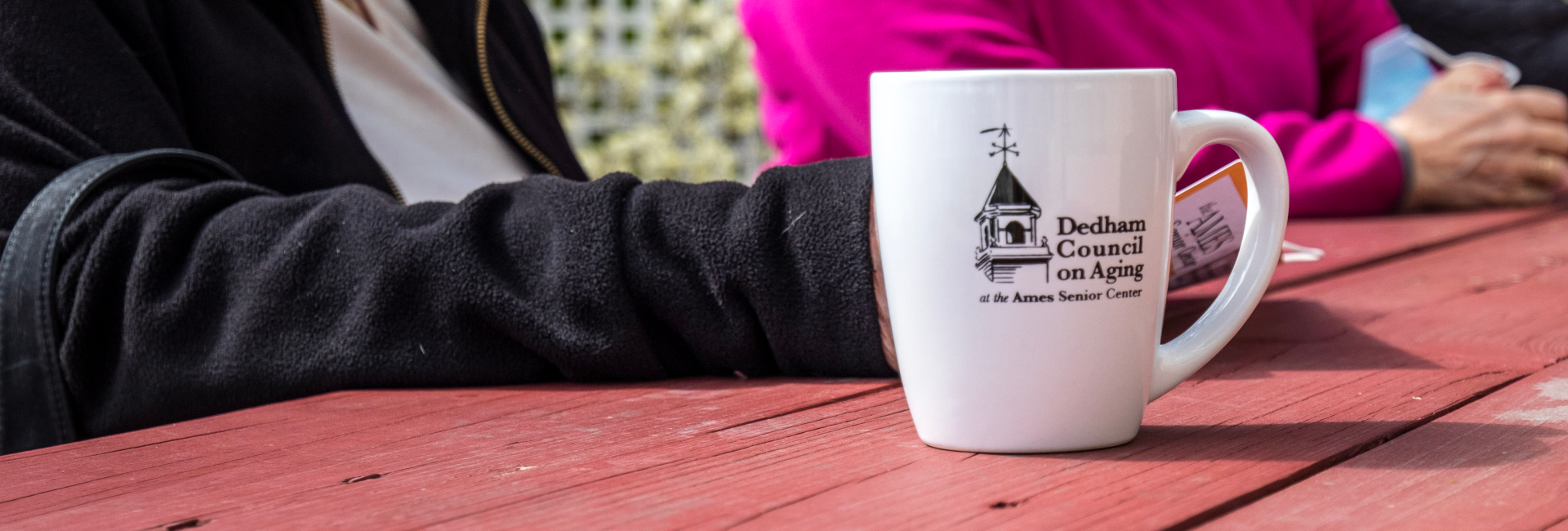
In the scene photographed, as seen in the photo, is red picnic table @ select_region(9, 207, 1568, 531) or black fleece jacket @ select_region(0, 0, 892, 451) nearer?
red picnic table @ select_region(9, 207, 1568, 531)

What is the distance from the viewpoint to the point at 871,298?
26.7 inches

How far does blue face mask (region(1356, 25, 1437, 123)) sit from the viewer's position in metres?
1.70

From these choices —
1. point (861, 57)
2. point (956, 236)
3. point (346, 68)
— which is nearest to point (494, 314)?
point (956, 236)

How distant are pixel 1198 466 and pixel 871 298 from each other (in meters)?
0.25

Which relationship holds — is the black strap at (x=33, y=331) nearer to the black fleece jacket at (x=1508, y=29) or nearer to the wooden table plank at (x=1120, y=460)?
the wooden table plank at (x=1120, y=460)

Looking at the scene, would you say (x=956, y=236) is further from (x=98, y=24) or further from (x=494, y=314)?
(x=98, y=24)

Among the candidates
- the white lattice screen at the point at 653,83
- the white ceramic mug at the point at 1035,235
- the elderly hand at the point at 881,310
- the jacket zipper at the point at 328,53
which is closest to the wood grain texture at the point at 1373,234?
the elderly hand at the point at 881,310

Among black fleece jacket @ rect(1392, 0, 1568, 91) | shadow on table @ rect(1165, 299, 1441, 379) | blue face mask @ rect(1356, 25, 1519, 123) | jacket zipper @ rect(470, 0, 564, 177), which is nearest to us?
shadow on table @ rect(1165, 299, 1441, 379)

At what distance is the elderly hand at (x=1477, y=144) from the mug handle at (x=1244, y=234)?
1.18 meters

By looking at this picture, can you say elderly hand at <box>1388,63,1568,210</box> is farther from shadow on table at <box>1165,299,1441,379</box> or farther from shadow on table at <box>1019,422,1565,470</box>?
shadow on table at <box>1019,422,1565,470</box>

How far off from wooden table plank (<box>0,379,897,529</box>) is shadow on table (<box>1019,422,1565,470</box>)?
176mm

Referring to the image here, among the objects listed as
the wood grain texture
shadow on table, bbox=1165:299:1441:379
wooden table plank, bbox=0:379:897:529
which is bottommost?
the wood grain texture

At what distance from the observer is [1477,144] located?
5.07ft

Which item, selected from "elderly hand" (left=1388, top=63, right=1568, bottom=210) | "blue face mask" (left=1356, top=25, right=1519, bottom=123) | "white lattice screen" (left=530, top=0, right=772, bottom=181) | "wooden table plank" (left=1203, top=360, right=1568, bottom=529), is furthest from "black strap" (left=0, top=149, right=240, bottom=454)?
"white lattice screen" (left=530, top=0, right=772, bottom=181)
